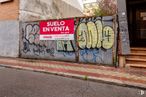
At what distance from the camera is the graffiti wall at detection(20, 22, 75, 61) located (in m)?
11.6

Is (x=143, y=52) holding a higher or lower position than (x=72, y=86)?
higher

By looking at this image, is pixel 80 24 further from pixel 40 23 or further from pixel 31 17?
pixel 31 17

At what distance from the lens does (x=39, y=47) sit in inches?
506

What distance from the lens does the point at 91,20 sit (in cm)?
1062

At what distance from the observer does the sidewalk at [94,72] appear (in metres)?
7.81

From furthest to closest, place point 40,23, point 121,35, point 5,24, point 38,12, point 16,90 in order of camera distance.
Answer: point 38,12 < point 5,24 < point 40,23 < point 121,35 < point 16,90

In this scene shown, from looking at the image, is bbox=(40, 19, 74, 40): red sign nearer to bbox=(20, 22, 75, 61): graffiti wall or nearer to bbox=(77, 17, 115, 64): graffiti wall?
bbox=(20, 22, 75, 61): graffiti wall

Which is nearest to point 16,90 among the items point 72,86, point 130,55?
point 72,86

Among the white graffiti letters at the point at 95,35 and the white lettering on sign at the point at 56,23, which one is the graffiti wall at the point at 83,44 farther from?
the white lettering on sign at the point at 56,23

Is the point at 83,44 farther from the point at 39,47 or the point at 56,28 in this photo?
the point at 39,47

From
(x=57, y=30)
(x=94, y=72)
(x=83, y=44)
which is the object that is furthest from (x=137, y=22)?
(x=94, y=72)

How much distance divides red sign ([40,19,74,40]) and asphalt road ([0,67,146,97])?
352cm

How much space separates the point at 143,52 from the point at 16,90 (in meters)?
6.70

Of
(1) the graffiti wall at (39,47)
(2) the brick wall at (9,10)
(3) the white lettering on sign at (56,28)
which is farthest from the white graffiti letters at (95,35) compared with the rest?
(2) the brick wall at (9,10)
